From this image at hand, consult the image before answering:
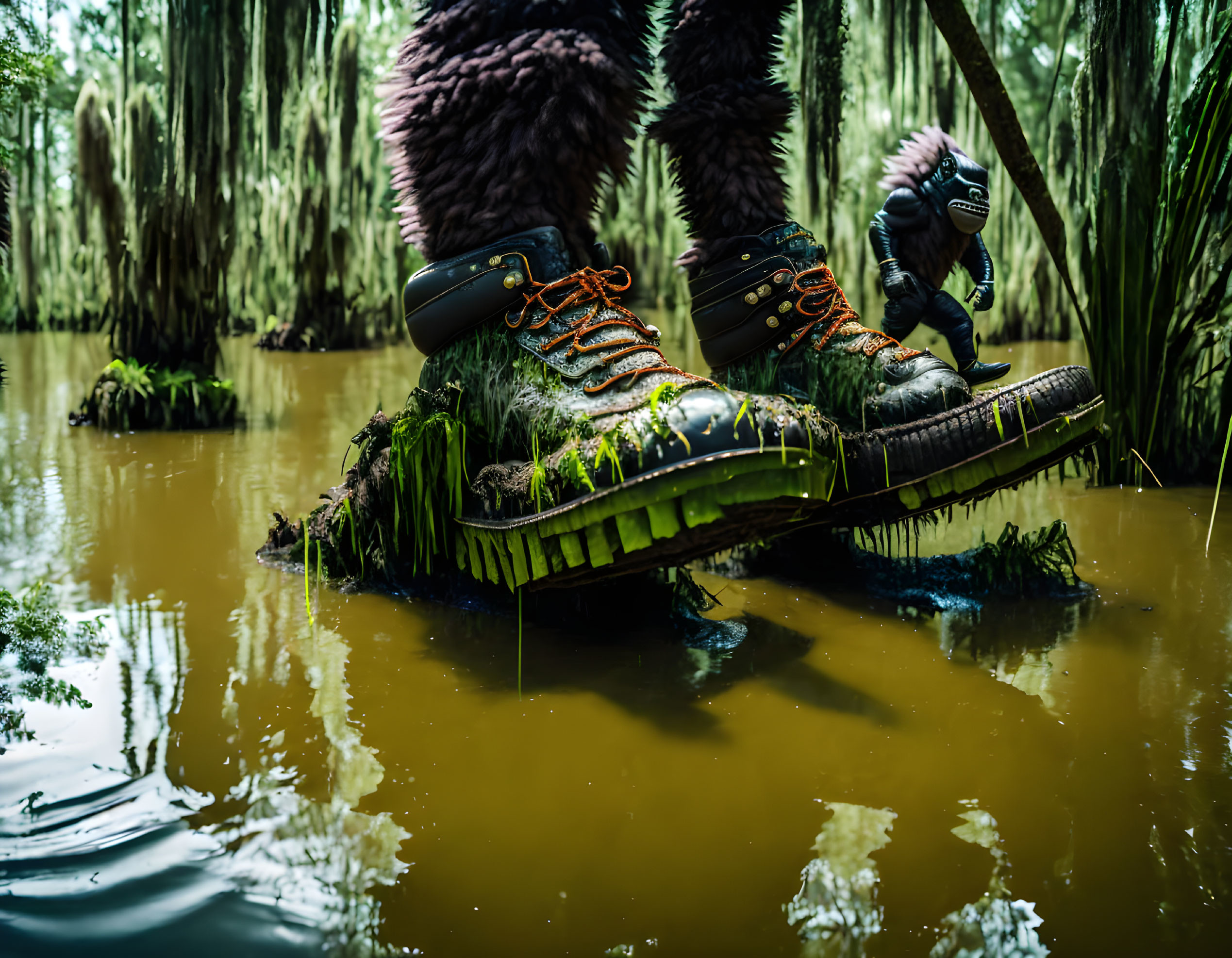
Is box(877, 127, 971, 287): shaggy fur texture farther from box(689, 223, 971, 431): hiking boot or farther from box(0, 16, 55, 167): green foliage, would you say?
box(0, 16, 55, 167): green foliage

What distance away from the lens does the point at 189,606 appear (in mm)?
1867

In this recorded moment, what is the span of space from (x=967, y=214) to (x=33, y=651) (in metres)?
2.03

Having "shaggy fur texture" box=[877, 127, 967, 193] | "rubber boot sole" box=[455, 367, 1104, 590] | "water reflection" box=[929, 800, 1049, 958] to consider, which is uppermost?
"shaggy fur texture" box=[877, 127, 967, 193]

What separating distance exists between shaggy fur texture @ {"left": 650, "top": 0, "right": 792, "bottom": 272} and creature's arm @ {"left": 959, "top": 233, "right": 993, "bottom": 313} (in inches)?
18.2

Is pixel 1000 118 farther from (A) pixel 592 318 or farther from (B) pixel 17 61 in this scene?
(B) pixel 17 61

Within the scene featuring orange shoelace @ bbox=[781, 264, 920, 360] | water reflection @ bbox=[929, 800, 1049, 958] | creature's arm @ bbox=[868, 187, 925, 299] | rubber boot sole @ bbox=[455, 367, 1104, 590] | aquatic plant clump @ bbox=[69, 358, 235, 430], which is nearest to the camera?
water reflection @ bbox=[929, 800, 1049, 958]

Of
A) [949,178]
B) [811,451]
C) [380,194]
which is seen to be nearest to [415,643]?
[811,451]

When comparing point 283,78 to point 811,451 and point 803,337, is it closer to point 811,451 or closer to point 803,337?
point 803,337

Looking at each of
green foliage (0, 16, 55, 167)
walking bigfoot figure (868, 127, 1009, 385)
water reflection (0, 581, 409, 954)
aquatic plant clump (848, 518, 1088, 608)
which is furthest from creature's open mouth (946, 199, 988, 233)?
green foliage (0, 16, 55, 167)

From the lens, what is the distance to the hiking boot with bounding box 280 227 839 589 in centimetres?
152

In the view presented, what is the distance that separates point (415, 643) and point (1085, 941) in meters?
1.14

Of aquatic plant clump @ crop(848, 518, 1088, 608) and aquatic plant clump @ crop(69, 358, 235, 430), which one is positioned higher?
aquatic plant clump @ crop(69, 358, 235, 430)

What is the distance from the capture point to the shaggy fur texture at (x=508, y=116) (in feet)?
6.12

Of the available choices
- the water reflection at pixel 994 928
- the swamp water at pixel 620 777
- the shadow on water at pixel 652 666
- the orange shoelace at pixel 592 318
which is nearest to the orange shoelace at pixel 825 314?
the orange shoelace at pixel 592 318
